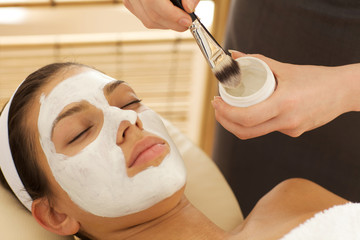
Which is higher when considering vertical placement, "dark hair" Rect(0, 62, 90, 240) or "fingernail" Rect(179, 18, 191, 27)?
"fingernail" Rect(179, 18, 191, 27)

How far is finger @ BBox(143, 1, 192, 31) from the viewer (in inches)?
33.9

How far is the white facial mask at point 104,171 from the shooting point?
3.03 ft

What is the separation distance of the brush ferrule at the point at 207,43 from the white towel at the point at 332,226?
0.41m

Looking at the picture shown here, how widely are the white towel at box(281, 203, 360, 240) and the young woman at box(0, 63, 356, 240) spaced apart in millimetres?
33

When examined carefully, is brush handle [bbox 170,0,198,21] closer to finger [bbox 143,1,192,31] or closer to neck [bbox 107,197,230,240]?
finger [bbox 143,1,192,31]

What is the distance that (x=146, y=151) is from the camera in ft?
3.12

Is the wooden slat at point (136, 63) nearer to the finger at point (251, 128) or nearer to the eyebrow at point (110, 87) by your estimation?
the eyebrow at point (110, 87)

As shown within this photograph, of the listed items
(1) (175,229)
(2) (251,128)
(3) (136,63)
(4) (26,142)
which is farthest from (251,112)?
(3) (136,63)

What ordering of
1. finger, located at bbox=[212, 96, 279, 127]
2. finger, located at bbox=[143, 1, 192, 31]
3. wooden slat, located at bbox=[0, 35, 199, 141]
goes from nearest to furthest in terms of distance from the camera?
finger, located at bbox=[212, 96, 279, 127] < finger, located at bbox=[143, 1, 192, 31] < wooden slat, located at bbox=[0, 35, 199, 141]

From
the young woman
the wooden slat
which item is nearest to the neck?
the young woman

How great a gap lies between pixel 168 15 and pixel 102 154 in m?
0.33

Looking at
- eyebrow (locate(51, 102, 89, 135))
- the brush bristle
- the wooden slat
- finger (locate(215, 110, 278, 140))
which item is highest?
the brush bristle

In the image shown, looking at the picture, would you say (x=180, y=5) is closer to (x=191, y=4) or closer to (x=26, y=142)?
(x=191, y=4)

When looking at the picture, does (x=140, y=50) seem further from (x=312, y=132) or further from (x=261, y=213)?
(x=261, y=213)
